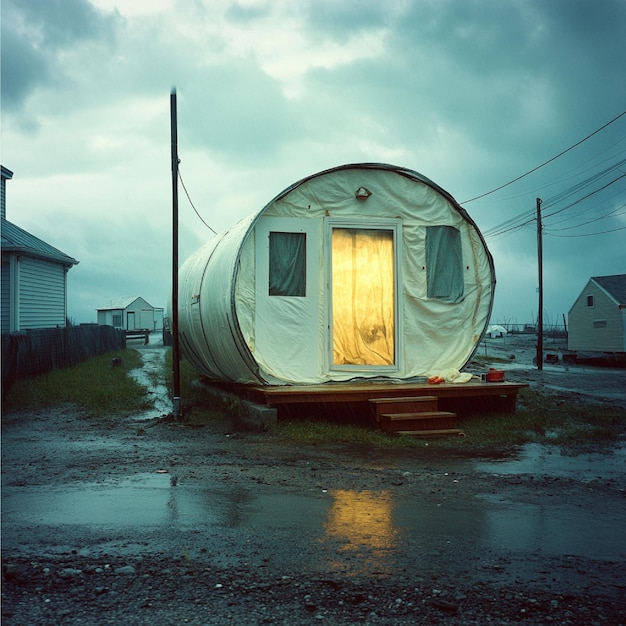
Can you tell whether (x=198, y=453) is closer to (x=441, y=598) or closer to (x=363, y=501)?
(x=363, y=501)

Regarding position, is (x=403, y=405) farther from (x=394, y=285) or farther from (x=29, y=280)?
(x=29, y=280)

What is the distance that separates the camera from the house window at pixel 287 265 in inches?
396

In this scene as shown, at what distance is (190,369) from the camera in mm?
18094

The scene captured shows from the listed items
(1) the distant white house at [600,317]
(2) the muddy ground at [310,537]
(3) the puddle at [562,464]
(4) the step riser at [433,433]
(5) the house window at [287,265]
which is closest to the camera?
(2) the muddy ground at [310,537]

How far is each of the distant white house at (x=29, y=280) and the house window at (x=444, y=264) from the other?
48.5ft

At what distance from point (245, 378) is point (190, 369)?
833 centimetres

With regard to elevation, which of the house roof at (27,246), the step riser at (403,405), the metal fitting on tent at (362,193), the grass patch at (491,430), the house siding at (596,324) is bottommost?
the grass patch at (491,430)

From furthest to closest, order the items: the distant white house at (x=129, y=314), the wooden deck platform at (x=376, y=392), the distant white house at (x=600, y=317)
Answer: the distant white house at (x=129, y=314) → the distant white house at (x=600, y=317) → the wooden deck platform at (x=376, y=392)

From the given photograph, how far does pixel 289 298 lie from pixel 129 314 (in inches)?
2089

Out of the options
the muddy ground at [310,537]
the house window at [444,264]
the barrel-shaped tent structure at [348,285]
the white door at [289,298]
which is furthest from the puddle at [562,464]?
the house window at [444,264]

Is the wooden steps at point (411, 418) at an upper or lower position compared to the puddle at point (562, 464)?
upper

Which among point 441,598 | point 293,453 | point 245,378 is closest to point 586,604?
point 441,598

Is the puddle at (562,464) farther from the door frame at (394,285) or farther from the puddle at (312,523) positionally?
the door frame at (394,285)

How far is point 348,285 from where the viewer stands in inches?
440
